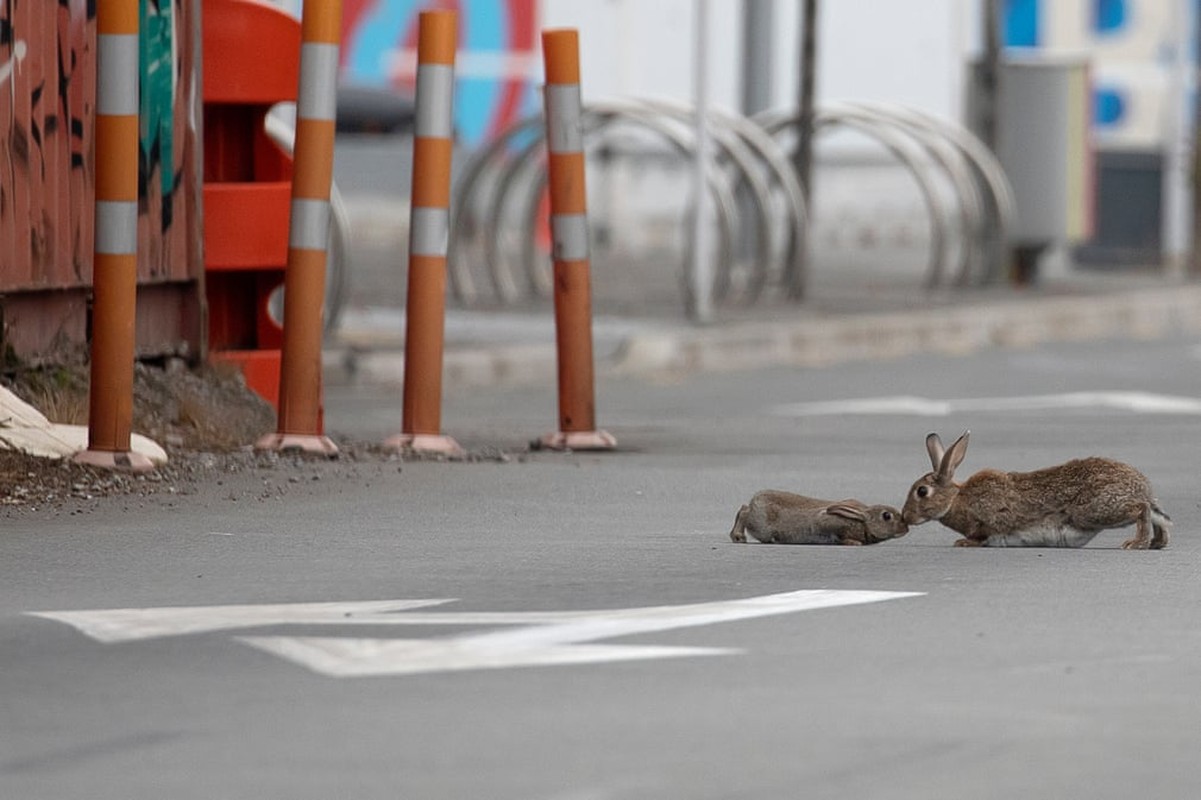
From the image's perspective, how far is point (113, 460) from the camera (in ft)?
25.8

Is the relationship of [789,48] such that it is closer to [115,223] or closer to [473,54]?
[473,54]

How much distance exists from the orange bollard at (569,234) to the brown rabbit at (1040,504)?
3.10 m

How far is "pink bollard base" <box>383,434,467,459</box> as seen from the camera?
9.11 meters

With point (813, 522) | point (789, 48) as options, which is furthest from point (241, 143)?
point (789, 48)

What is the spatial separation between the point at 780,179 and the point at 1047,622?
14.2 m

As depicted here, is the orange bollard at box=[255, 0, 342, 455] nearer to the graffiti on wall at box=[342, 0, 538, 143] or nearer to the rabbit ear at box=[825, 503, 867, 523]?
the rabbit ear at box=[825, 503, 867, 523]

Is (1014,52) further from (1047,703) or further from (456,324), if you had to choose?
(1047,703)

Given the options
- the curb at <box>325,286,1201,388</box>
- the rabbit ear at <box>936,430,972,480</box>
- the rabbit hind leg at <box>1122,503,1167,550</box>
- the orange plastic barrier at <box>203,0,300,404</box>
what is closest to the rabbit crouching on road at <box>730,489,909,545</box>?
the rabbit ear at <box>936,430,972,480</box>

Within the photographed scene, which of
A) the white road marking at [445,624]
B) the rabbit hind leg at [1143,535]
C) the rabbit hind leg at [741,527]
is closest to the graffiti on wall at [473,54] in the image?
the rabbit hind leg at [741,527]

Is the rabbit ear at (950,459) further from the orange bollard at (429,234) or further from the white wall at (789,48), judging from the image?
the white wall at (789,48)

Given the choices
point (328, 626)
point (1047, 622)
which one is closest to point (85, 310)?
point (328, 626)

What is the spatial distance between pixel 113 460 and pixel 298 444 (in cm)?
95

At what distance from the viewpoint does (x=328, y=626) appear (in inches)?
203

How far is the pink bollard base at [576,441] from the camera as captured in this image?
9664 mm
